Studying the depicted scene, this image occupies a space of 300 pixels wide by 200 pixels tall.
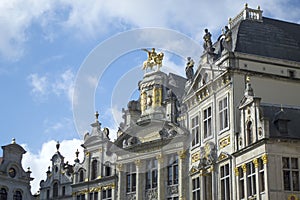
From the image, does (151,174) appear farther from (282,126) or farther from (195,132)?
(282,126)

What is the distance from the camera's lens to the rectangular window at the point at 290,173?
3306cm

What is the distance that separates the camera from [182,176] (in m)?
42.9

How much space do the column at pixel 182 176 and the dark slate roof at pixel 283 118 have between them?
9030 millimetres

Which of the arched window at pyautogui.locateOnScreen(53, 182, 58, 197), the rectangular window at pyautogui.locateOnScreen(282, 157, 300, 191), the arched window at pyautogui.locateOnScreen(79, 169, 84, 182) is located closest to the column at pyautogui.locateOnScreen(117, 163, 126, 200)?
the arched window at pyautogui.locateOnScreen(79, 169, 84, 182)

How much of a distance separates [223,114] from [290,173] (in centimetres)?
724

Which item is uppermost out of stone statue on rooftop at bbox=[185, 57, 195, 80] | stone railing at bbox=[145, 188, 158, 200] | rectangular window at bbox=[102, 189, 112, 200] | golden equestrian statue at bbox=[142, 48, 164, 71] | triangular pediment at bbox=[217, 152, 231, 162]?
golden equestrian statue at bbox=[142, 48, 164, 71]

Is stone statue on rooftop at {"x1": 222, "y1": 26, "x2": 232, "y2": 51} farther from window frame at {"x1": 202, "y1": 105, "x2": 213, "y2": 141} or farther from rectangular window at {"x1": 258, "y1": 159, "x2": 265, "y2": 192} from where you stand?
rectangular window at {"x1": 258, "y1": 159, "x2": 265, "y2": 192}

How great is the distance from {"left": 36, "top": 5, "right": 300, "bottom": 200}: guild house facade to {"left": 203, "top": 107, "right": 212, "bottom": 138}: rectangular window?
2.9 inches

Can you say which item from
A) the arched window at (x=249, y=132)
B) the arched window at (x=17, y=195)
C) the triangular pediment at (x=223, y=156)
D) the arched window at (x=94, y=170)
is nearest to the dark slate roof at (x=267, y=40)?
the arched window at (x=249, y=132)

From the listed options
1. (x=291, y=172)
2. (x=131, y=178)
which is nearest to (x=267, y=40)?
(x=291, y=172)

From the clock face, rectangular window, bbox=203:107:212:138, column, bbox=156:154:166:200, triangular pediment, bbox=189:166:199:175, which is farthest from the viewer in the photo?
the clock face

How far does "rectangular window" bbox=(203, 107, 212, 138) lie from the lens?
4056cm

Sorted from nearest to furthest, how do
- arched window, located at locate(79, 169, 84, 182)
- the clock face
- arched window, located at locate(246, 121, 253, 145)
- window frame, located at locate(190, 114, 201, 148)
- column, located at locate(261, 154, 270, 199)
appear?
column, located at locate(261, 154, 270, 199)
arched window, located at locate(246, 121, 253, 145)
window frame, located at locate(190, 114, 201, 148)
arched window, located at locate(79, 169, 84, 182)
the clock face

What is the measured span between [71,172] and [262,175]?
85.0ft
